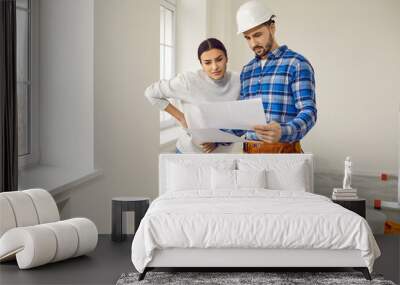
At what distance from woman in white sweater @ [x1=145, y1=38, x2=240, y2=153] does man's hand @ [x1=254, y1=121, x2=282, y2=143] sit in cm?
41

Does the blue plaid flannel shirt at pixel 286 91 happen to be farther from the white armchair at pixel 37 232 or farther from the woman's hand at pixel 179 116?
the white armchair at pixel 37 232

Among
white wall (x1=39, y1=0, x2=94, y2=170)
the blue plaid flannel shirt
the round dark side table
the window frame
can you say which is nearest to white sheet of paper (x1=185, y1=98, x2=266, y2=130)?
the blue plaid flannel shirt

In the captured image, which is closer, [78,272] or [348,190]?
[78,272]

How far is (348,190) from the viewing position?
20.6 ft

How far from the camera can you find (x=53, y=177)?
20.6 feet

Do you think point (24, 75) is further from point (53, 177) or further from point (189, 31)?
point (189, 31)

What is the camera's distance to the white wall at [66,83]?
21.4 feet

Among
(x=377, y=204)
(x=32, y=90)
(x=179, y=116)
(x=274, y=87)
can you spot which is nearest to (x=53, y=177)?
(x=32, y=90)

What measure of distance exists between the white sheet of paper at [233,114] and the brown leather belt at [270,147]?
0.38 metres

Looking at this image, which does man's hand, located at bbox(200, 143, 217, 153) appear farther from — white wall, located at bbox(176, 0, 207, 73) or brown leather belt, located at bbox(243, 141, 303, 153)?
white wall, located at bbox(176, 0, 207, 73)

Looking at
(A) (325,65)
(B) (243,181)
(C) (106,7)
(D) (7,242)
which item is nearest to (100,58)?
(C) (106,7)

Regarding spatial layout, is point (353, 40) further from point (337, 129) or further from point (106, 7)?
point (106, 7)

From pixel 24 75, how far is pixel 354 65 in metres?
4.28

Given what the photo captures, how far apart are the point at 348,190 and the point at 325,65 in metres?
3.14
